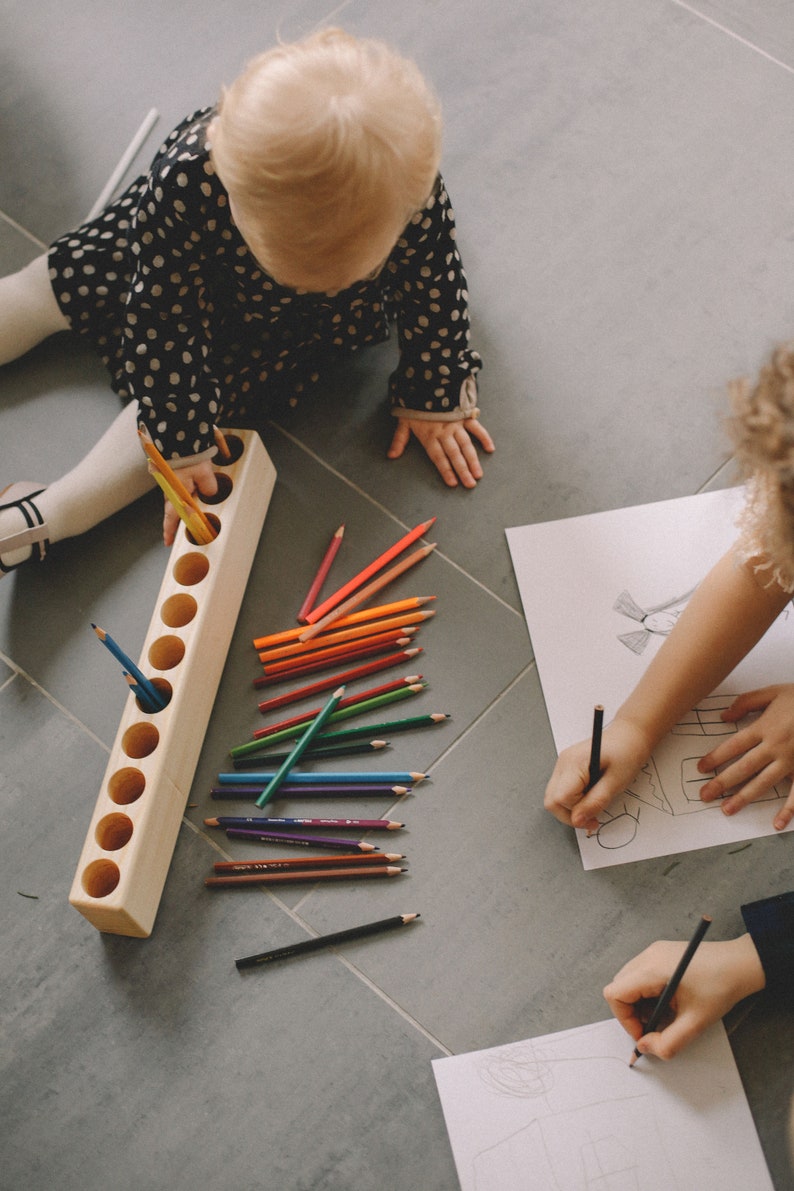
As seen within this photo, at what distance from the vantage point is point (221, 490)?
0.76m

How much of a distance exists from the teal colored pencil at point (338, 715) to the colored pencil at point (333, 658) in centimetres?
3

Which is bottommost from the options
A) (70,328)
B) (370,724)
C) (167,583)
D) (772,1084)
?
(772,1084)

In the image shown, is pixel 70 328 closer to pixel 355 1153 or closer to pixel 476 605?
pixel 476 605

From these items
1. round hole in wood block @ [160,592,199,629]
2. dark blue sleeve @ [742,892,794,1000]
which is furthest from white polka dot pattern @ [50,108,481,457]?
dark blue sleeve @ [742,892,794,1000]

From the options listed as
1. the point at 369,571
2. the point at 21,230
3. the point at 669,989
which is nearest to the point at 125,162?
the point at 21,230

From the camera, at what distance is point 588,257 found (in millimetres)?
866

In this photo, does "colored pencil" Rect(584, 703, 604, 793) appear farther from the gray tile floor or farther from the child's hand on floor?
the child's hand on floor

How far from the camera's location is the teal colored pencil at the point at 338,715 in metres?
0.73

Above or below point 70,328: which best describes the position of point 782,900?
below

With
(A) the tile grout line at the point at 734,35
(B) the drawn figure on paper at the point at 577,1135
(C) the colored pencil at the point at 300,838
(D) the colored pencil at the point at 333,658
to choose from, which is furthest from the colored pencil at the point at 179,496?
(A) the tile grout line at the point at 734,35

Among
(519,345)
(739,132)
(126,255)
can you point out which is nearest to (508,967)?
(519,345)

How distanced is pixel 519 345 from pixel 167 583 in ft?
1.19

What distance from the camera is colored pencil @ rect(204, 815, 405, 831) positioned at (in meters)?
0.71

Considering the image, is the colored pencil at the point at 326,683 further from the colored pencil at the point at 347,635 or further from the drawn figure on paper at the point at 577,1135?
the drawn figure on paper at the point at 577,1135
